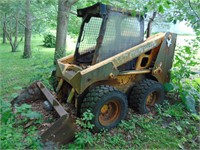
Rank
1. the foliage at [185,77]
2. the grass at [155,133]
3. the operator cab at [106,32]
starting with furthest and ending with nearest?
1. the foliage at [185,77]
2. the operator cab at [106,32]
3. the grass at [155,133]

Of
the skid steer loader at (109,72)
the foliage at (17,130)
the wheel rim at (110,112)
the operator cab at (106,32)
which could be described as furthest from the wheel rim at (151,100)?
the foliage at (17,130)

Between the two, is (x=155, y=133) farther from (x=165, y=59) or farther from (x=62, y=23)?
(x=62, y=23)

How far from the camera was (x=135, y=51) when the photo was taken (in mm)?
3459

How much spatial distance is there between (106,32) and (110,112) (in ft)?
4.41

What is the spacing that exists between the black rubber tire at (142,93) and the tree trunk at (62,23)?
304cm

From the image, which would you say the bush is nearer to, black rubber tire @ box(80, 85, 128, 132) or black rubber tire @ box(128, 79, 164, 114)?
black rubber tire @ box(128, 79, 164, 114)

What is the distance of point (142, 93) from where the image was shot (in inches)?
141

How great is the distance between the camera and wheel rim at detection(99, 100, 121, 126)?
10.6 ft

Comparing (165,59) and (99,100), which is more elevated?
(165,59)

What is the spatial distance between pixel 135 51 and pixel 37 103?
2.12 m

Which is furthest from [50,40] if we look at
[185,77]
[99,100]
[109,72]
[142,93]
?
[99,100]

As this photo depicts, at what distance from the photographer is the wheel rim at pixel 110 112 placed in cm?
322

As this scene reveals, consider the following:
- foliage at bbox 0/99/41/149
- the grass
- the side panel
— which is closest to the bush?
the side panel

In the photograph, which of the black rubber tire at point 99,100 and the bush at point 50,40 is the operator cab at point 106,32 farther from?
the bush at point 50,40
